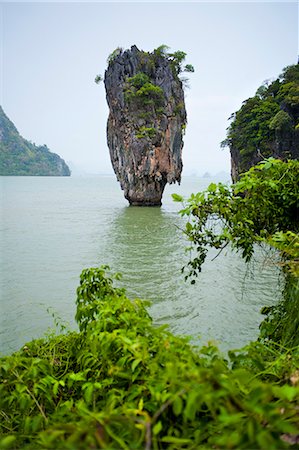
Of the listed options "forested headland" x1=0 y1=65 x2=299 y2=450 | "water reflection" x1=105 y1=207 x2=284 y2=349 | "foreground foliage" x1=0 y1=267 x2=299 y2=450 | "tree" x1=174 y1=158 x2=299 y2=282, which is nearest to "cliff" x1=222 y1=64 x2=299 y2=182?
"water reflection" x1=105 y1=207 x2=284 y2=349

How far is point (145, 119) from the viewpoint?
77.3 feet

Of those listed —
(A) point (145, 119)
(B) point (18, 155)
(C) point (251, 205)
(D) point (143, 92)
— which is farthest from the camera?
(B) point (18, 155)

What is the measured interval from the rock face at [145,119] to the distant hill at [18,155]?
79.2 m

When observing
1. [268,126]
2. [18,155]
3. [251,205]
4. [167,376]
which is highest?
[18,155]

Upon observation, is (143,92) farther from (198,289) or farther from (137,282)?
(198,289)

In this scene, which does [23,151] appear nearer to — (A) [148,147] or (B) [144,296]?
(A) [148,147]

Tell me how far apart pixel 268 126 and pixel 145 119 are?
8521mm

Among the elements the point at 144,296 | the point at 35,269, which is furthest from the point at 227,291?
the point at 35,269

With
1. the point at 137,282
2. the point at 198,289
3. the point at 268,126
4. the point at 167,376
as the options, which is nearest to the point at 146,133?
the point at 268,126

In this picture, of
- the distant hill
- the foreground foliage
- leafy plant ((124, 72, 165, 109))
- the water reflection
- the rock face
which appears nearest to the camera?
the foreground foliage

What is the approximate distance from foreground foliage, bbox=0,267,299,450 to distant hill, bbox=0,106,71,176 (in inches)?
4030

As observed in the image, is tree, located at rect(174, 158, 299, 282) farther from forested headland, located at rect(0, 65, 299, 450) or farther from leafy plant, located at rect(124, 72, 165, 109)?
leafy plant, located at rect(124, 72, 165, 109)

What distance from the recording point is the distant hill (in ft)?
310

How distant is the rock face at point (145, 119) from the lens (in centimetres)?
2339
